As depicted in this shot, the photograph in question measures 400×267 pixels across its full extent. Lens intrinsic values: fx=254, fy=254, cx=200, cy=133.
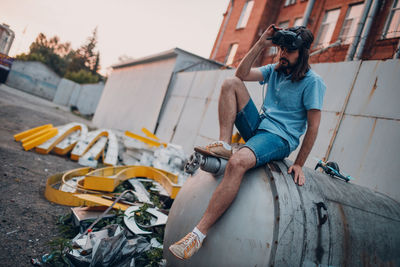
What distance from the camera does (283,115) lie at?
2391 millimetres

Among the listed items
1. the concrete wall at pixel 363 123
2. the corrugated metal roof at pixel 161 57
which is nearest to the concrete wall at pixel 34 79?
the corrugated metal roof at pixel 161 57

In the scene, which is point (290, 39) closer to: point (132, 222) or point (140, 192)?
point (132, 222)

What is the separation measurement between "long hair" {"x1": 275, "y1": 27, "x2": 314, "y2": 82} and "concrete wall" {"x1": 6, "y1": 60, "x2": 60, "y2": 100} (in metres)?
35.1

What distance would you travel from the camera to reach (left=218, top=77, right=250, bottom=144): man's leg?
2348mm

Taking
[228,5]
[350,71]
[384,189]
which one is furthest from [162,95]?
[228,5]

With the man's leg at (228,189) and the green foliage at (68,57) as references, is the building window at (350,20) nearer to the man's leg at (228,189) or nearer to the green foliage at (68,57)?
the man's leg at (228,189)

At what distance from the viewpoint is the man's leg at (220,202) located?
1.78 metres

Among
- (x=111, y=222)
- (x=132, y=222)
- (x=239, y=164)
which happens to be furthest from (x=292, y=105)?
(x=111, y=222)

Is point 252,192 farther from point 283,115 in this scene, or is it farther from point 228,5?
point 228,5

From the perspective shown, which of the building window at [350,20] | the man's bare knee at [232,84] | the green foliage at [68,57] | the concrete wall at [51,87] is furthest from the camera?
the green foliage at [68,57]

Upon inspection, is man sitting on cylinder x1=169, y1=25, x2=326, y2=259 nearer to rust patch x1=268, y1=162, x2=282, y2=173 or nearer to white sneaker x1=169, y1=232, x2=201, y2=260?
rust patch x1=268, y1=162, x2=282, y2=173

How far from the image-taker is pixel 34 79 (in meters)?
31.1

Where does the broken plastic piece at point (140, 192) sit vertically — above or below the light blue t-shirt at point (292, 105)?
below

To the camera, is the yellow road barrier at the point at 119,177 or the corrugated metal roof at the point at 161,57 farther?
the corrugated metal roof at the point at 161,57
